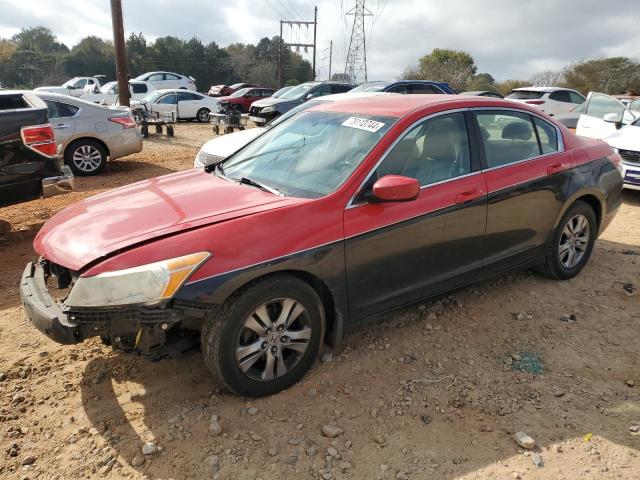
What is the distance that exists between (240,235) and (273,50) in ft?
235

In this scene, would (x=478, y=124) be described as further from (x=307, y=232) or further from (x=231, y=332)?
(x=231, y=332)

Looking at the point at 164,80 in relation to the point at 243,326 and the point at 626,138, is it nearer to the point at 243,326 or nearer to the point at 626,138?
the point at 626,138

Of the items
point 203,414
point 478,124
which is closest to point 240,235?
point 203,414

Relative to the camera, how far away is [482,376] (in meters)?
3.17

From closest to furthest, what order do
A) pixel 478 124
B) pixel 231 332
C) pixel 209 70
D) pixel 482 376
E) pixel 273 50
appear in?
pixel 231 332 < pixel 482 376 < pixel 478 124 < pixel 209 70 < pixel 273 50

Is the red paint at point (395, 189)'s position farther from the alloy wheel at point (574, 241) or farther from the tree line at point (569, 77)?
the tree line at point (569, 77)

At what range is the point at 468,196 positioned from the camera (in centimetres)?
345

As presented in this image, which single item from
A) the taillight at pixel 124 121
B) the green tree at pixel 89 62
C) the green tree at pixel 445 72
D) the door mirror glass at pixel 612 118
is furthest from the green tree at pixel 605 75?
the green tree at pixel 89 62

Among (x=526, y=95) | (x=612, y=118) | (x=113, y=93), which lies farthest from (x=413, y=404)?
(x=113, y=93)

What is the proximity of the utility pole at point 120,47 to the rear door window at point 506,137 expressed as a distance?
14688 millimetres

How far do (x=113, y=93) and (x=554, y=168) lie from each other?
72.6 feet

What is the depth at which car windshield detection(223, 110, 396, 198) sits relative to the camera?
10.3ft

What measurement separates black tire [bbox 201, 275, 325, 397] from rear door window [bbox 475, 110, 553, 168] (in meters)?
1.76

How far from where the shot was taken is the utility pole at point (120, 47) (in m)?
15.6
